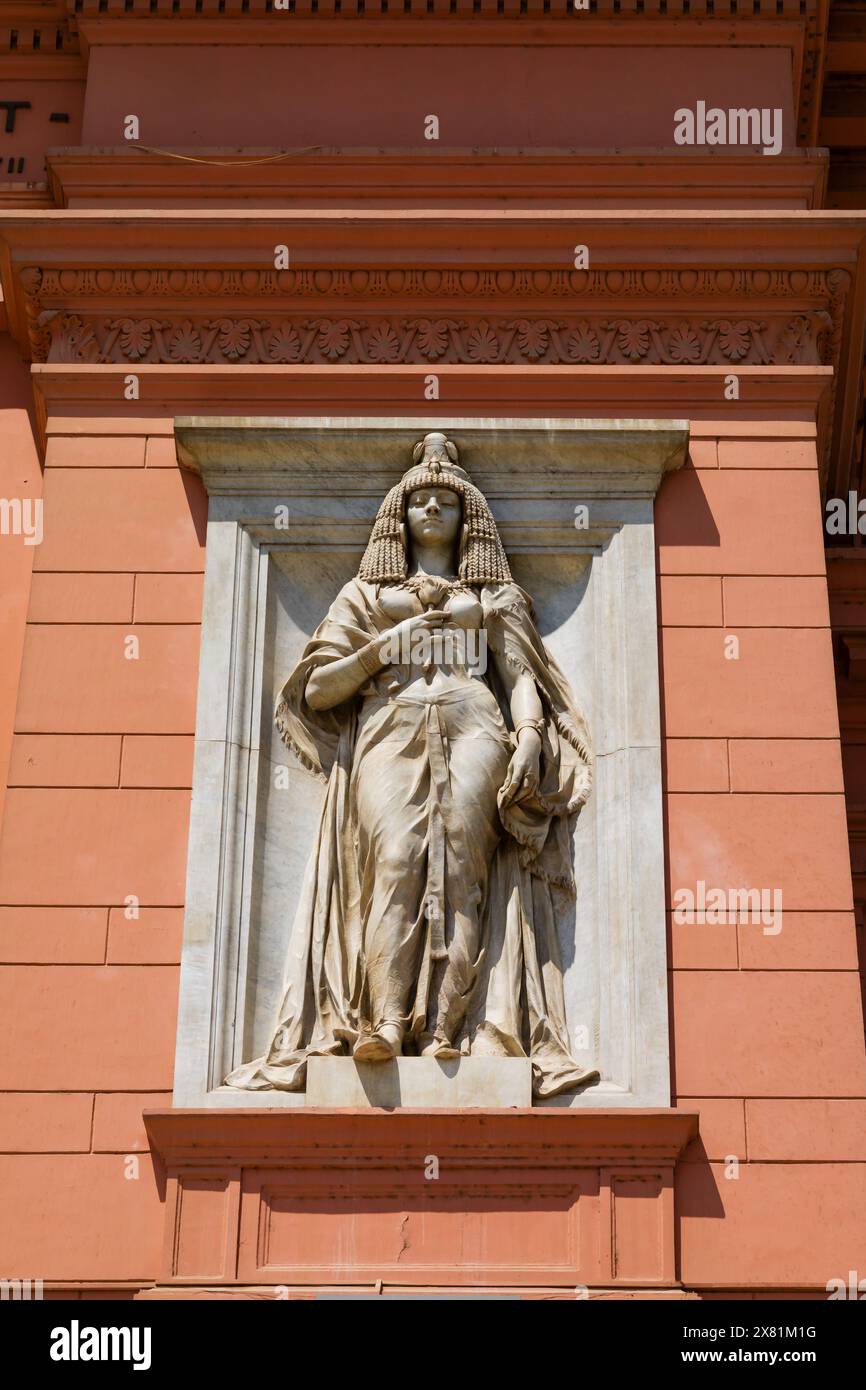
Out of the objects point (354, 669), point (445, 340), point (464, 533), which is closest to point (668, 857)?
point (354, 669)

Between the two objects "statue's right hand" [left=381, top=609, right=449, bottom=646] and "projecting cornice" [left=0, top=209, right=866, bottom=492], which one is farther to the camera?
"projecting cornice" [left=0, top=209, right=866, bottom=492]

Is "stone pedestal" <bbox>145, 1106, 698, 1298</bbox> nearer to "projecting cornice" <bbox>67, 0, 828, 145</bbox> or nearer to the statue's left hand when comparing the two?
the statue's left hand

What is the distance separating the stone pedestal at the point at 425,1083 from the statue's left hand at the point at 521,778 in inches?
53.9

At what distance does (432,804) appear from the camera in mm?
12453

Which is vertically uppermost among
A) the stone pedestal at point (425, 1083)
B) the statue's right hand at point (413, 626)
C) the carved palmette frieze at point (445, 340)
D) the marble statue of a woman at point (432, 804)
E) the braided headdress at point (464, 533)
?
the carved palmette frieze at point (445, 340)

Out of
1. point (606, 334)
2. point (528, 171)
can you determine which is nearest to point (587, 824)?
point (606, 334)

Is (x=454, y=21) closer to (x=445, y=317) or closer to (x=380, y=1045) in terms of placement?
(x=445, y=317)

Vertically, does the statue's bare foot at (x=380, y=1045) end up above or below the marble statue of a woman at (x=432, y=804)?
below

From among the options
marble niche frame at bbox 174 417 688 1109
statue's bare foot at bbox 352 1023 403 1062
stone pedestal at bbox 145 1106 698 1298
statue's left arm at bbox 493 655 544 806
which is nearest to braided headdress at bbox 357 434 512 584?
marble niche frame at bbox 174 417 688 1109

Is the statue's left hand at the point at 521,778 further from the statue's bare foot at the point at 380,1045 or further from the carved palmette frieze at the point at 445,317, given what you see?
the carved palmette frieze at the point at 445,317

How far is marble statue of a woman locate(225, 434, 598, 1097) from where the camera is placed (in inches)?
477

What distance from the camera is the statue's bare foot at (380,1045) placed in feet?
38.7

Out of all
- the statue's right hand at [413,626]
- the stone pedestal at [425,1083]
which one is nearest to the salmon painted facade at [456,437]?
the stone pedestal at [425,1083]

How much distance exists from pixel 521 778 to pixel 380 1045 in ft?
5.24
